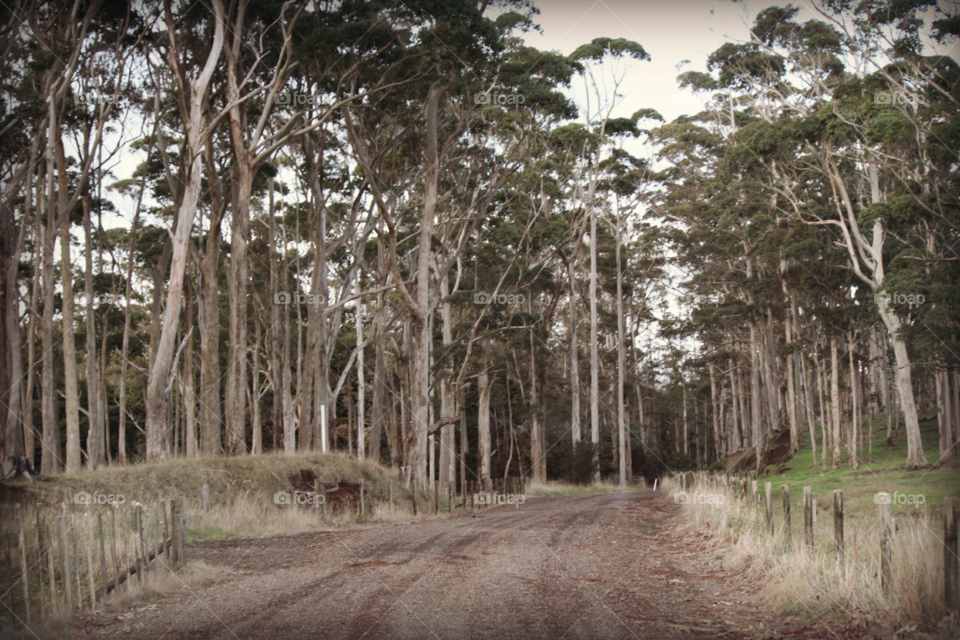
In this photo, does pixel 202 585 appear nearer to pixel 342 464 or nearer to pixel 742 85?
pixel 342 464

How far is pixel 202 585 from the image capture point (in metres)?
8.02

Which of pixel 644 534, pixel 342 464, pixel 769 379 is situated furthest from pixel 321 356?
pixel 769 379

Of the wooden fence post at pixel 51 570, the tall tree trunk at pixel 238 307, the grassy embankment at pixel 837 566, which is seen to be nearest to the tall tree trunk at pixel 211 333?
the tall tree trunk at pixel 238 307

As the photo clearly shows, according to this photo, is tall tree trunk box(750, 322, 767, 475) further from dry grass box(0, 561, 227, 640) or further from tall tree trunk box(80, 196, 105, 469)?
dry grass box(0, 561, 227, 640)

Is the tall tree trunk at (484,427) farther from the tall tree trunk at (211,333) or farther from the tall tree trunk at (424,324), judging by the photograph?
the tall tree trunk at (211,333)

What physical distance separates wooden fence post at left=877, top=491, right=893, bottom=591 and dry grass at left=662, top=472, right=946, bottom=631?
0.14 feet

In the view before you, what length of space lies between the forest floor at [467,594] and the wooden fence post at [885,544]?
0.48m

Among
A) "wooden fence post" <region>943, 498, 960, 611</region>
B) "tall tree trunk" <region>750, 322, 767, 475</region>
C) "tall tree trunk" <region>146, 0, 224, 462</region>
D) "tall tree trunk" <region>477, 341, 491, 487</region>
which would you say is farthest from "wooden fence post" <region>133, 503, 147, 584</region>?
"tall tree trunk" <region>750, 322, 767, 475</region>

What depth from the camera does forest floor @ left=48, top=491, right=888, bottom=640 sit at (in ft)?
19.3

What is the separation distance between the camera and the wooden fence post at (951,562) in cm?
511

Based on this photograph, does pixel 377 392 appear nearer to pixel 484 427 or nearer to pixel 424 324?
pixel 484 427

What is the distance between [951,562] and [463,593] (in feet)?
13.0

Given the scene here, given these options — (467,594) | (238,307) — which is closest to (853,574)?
(467,594)

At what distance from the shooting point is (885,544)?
19.5 feet
